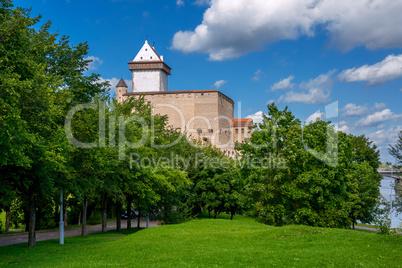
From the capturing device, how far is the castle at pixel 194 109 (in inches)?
4063

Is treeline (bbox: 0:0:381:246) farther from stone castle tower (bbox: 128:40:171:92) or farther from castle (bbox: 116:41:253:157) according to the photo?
stone castle tower (bbox: 128:40:171:92)

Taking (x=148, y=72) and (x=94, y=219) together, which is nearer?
(x=94, y=219)

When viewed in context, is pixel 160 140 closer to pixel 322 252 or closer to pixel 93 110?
pixel 93 110

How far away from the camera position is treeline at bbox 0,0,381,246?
589 inches

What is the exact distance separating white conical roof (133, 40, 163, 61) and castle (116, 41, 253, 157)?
1776 millimetres

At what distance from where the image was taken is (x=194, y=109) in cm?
10388

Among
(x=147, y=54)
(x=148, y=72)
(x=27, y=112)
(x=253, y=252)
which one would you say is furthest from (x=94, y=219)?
(x=147, y=54)

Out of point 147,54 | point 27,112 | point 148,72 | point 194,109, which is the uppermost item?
point 147,54

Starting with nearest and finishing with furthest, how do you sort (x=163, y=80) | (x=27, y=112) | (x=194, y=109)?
(x=27, y=112)
(x=194, y=109)
(x=163, y=80)

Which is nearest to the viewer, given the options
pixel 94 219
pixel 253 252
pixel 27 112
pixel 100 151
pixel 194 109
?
pixel 253 252

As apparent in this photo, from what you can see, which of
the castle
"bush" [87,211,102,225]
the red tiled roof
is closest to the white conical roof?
the castle

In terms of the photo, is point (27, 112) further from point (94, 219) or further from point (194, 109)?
point (194, 109)

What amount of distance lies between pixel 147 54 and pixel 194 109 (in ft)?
77.8

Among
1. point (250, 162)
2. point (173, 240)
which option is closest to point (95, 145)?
point (173, 240)
